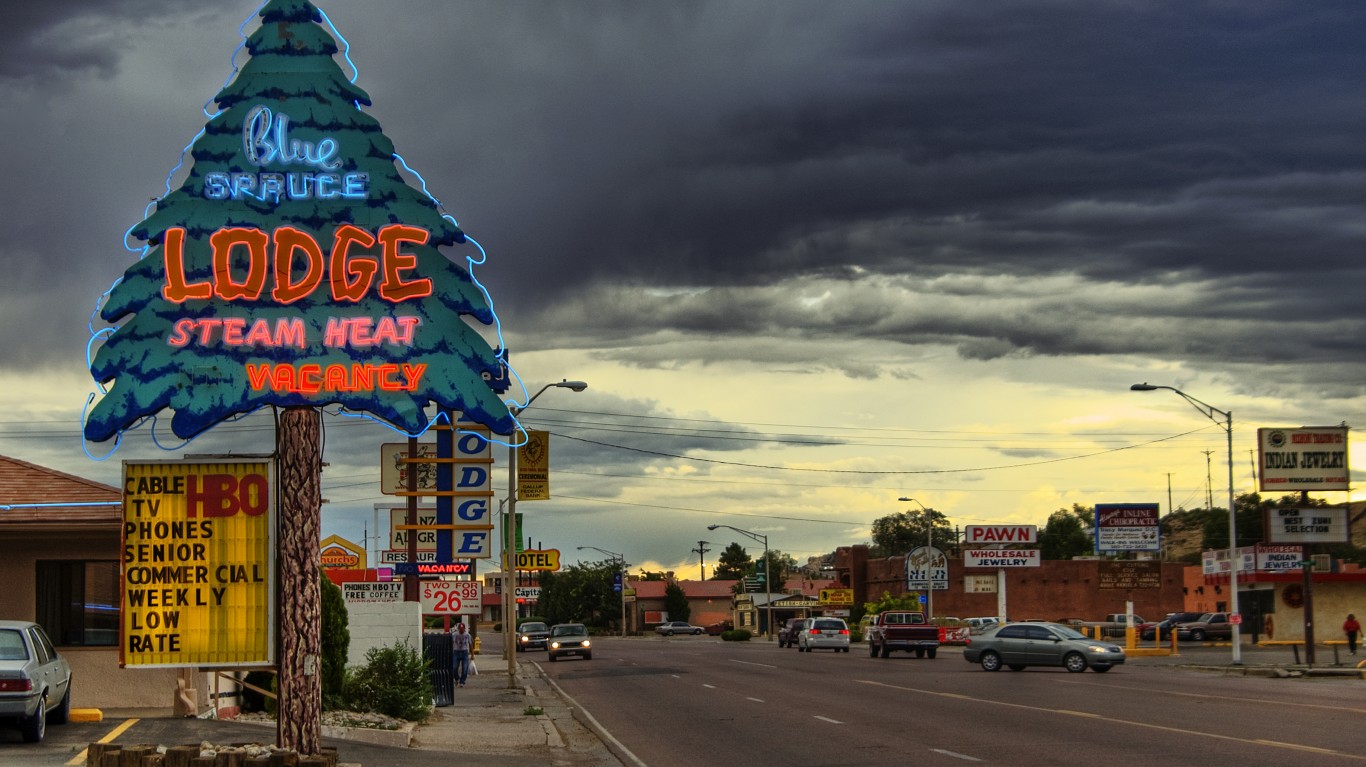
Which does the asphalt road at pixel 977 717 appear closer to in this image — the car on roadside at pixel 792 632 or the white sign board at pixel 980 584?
the car on roadside at pixel 792 632

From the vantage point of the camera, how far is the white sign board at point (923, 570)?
3617 inches

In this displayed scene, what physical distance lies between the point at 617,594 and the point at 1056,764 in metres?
144

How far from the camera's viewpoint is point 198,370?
1558 cm

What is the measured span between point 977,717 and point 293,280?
15.4 m

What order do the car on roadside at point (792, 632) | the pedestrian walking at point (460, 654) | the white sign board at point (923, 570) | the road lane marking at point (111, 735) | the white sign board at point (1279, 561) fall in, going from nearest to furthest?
the road lane marking at point (111, 735) → the pedestrian walking at point (460, 654) → the car on roadside at point (792, 632) → the white sign board at point (1279, 561) → the white sign board at point (923, 570)

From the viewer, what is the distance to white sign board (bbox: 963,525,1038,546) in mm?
94062

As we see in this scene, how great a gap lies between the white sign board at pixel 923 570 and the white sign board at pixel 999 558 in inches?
83.5

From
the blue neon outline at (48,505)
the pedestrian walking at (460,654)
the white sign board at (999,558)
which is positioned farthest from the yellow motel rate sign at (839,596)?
the blue neon outline at (48,505)

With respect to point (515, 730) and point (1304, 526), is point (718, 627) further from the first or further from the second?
point (515, 730)

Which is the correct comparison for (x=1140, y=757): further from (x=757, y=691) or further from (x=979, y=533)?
(x=979, y=533)

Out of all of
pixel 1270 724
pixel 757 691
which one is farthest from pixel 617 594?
pixel 1270 724

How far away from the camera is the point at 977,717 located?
83.9 feet

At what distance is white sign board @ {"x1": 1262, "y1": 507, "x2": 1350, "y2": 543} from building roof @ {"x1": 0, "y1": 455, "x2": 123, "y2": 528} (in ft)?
134

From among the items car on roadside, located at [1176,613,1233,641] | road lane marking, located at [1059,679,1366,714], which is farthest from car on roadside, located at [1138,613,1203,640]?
road lane marking, located at [1059,679,1366,714]
